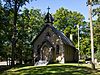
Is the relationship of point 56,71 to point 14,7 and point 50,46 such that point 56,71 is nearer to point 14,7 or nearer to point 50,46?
point 14,7

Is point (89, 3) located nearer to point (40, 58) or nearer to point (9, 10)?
point (9, 10)

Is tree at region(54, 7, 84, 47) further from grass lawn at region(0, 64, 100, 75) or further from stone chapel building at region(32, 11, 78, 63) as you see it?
grass lawn at region(0, 64, 100, 75)

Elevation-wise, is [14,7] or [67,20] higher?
[67,20]

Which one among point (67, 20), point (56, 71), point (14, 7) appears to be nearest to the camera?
point (56, 71)

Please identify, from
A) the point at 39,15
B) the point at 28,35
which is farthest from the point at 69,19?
the point at 28,35

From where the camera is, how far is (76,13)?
7544cm

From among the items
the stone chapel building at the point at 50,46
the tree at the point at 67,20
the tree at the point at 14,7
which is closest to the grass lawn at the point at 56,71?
the tree at the point at 14,7

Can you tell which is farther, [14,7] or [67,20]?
[67,20]

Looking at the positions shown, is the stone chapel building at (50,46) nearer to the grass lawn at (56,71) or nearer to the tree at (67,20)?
the grass lawn at (56,71)

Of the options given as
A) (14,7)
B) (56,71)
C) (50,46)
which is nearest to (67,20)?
(50,46)

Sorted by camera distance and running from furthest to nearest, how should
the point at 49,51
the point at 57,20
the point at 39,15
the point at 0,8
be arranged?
the point at 57,20 < the point at 39,15 < the point at 49,51 < the point at 0,8

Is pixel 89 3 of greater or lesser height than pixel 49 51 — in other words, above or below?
above

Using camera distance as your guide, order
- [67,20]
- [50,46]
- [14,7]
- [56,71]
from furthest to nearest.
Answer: [67,20] < [50,46] < [14,7] < [56,71]

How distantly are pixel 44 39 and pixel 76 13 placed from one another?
111ft
